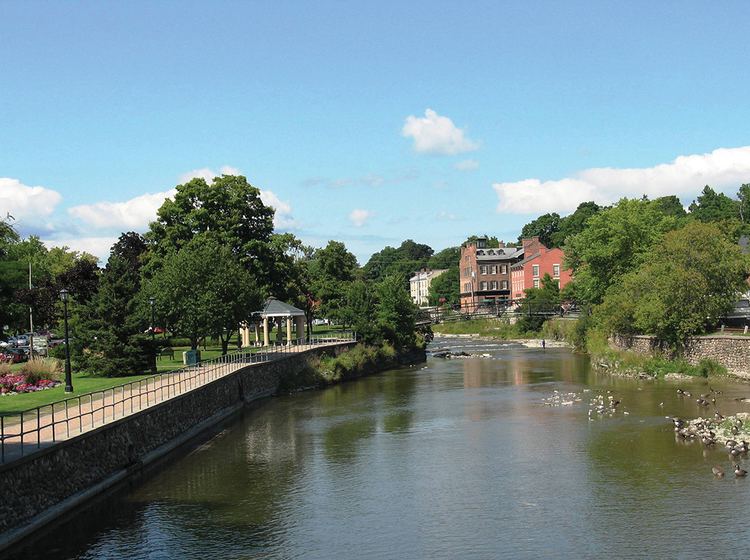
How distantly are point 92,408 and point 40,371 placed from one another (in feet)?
51.1

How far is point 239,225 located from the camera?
73000 mm

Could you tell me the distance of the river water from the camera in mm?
22266

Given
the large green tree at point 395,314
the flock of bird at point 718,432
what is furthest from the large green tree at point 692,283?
the large green tree at point 395,314

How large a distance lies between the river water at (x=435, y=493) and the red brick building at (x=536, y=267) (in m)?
86.0

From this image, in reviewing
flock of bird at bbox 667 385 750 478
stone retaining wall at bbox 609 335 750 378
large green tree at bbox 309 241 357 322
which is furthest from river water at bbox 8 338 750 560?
large green tree at bbox 309 241 357 322

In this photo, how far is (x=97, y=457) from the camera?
28094 millimetres

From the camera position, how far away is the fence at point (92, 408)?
2478cm

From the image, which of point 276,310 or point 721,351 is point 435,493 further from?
point 276,310

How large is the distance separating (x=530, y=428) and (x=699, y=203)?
515 feet

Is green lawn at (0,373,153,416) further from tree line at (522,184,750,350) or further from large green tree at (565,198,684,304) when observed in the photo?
large green tree at (565,198,684,304)

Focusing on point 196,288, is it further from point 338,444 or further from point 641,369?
point 641,369

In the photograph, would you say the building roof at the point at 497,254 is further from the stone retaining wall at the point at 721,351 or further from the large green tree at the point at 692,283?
the large green tree at the point at 692,283

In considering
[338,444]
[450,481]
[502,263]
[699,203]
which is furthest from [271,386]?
[699,203]

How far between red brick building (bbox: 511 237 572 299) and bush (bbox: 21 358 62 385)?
93.8 meters
